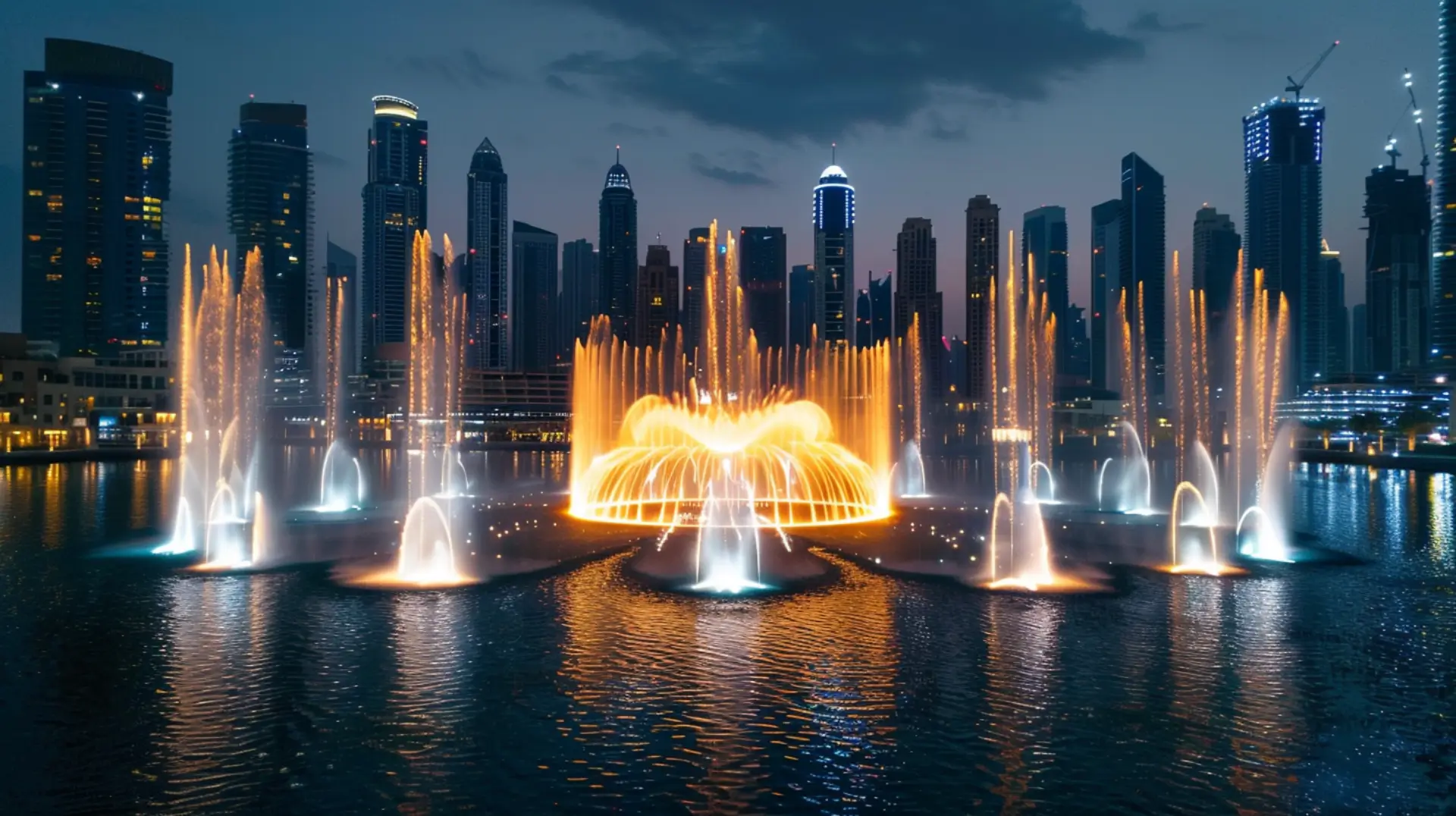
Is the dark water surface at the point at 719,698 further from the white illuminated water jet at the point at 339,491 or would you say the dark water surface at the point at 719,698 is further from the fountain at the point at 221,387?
the white illuminated water jet at the point at 339,491

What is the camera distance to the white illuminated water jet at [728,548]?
24359 millimetres

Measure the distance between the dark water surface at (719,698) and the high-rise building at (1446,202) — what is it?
509 feet

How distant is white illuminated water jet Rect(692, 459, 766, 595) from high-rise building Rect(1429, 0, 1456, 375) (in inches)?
6013

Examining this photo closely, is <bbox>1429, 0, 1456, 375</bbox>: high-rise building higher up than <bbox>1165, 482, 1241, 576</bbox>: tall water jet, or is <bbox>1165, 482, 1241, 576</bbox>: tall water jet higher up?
<bbox>1429, 0, 1456, 375</bbox>: high-rise building

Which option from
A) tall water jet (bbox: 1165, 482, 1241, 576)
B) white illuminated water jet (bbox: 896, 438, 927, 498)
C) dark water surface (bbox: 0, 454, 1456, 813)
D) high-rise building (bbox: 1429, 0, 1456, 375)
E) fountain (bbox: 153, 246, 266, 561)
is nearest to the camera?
dark water surface (bbox: 0, 454, 1456, 813)

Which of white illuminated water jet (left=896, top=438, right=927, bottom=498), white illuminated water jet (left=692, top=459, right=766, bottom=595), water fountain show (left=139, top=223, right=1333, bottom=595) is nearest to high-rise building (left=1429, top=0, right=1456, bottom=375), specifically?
water fountain show (left=139, top=223, right=1333, bottom=595)

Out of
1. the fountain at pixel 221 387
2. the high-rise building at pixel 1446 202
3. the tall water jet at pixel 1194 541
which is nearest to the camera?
the tall water jet at pixel 1194 541

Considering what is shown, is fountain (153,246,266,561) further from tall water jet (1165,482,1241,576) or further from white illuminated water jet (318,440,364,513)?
tall water jet (1165,482,1241,576)

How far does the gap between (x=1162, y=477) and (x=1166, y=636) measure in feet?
199

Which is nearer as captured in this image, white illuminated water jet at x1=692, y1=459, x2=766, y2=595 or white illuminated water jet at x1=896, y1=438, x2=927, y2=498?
white illuminated water jet at x1=692, y1=459, x2=766, y2=595

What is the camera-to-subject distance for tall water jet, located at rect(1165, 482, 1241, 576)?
27500 mm

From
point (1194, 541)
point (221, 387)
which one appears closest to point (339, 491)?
point (221, 387)

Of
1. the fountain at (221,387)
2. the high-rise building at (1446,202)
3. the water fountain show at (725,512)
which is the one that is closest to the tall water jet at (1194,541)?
the water fountain show at (725,512)

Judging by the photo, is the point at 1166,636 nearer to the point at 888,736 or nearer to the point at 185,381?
the point at 888,736
